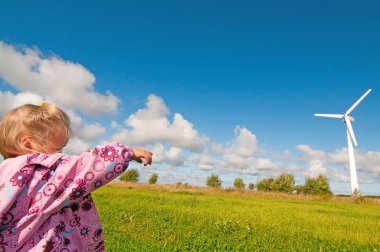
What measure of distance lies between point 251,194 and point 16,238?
40.2 meters

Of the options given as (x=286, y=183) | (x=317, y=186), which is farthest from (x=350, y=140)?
(x=286, y=183)

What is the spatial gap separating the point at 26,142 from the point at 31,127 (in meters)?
0.12

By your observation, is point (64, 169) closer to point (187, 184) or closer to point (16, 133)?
point (16, 133)

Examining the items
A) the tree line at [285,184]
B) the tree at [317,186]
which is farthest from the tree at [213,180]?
the tree at [317,186]

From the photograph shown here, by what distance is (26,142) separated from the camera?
232cm

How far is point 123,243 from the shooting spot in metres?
7.21

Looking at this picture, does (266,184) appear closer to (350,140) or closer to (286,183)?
(286,183)

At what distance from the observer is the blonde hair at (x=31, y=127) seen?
2.28m

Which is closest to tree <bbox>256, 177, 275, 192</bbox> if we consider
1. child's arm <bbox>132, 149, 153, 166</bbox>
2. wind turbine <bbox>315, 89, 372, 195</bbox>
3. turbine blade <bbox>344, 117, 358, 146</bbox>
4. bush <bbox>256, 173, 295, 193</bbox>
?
bush <bbox>256, 173, 295, 193</bbox>

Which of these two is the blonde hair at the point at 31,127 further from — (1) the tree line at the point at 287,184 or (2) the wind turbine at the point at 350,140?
(1) the tree line at the point at 287,184

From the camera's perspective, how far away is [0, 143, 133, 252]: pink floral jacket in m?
2.12

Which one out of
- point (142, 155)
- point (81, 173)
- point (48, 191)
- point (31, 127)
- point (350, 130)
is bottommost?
point (48, 191)

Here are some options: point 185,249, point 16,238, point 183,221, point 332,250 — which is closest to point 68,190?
point 16,238

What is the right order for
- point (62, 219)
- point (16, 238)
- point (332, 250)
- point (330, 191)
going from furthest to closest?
point (330, 191) → point (332, 250) → point (62, 219) → point (16, 238)
